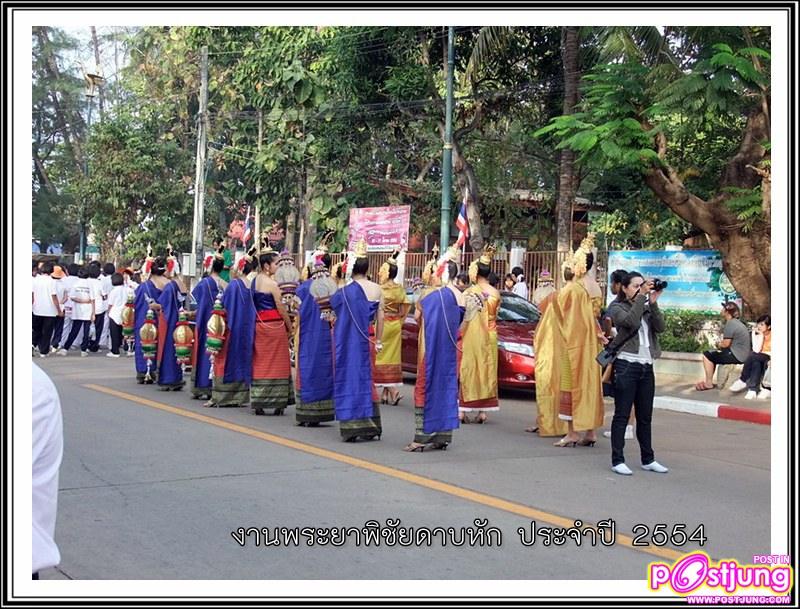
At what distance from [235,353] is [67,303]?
28.6ft

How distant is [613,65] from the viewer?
16281mm

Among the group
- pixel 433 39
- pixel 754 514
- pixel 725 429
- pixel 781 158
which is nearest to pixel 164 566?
pixel 754 514

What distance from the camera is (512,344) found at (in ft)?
48.2

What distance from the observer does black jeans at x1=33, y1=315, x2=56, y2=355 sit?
1928 cm

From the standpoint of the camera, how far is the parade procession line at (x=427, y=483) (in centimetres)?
629

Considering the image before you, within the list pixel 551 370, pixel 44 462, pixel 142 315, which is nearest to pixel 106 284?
pixel 142 315

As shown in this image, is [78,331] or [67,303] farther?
[78,331]

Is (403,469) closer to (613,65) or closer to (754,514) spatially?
(754,514)

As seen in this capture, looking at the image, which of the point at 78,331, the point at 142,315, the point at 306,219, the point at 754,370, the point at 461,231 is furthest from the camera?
the point at 306,219

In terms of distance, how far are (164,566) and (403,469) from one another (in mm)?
3190

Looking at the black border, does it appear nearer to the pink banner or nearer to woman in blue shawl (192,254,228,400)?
woman in blue shawl (192,254,228,400)

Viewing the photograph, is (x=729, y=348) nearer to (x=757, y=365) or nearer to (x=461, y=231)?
(x=757, y=365)

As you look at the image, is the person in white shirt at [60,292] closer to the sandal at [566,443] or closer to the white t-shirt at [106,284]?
the white t-shirt at [106,284]

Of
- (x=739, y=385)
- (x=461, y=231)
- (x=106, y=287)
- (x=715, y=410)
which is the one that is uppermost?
(x=461, y=231)
